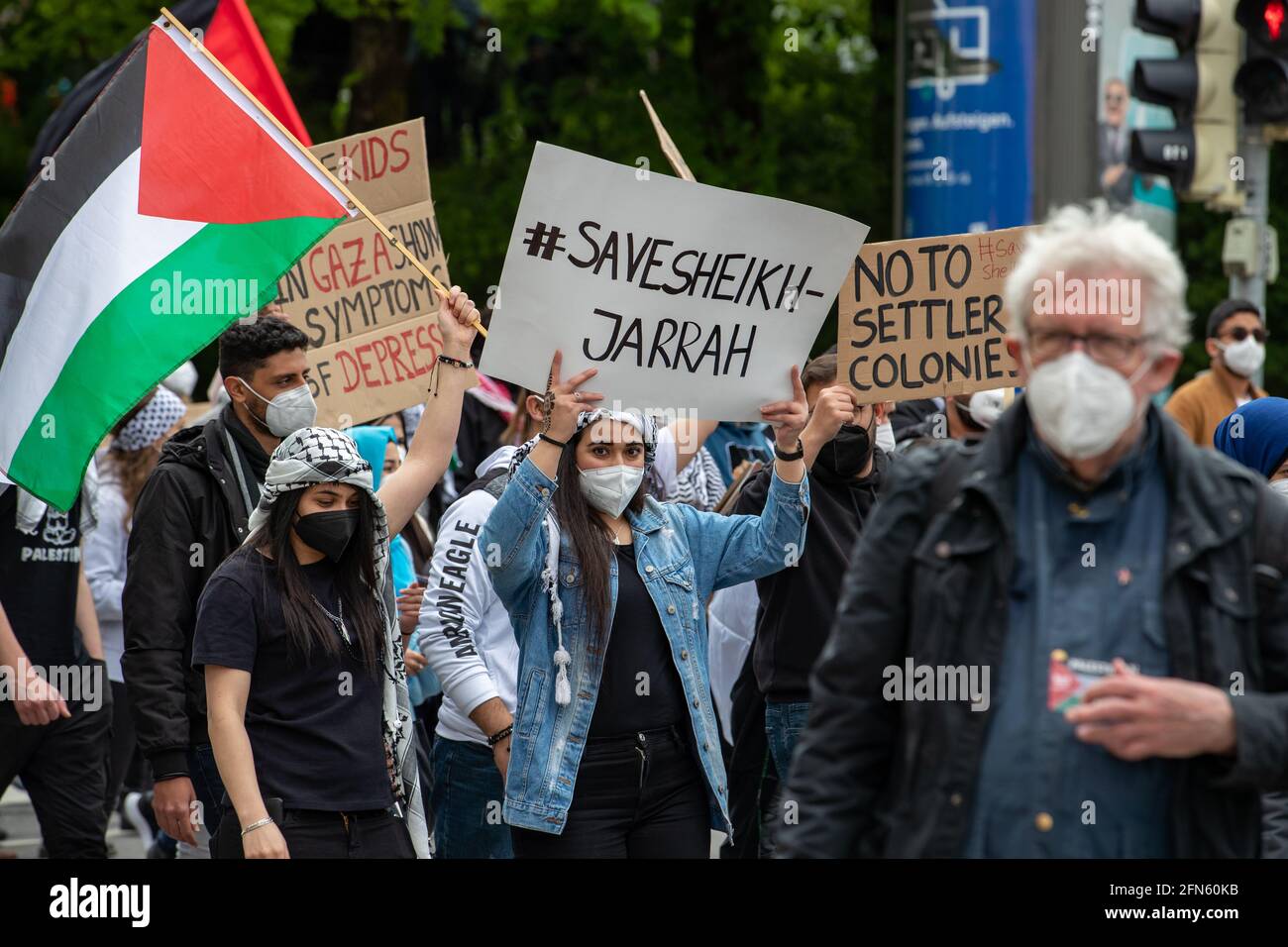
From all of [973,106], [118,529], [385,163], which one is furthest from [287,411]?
[973,106]

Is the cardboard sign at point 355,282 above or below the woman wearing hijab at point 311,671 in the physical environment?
above

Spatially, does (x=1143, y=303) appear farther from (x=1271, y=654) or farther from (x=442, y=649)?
(x=442, y=649)

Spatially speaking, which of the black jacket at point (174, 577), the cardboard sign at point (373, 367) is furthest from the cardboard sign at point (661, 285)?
the cardboard sign at point (373, 367)

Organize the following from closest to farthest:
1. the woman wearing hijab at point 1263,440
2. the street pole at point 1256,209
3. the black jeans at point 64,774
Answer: the woman wearing hijab at point 1263,440 → the black jeans at point 64,774 → the street pole at point 1256,209

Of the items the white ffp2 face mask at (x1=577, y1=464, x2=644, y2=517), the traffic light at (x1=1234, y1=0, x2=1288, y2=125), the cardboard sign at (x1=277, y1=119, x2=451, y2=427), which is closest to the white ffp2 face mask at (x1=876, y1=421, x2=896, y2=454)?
the cardboard sign at (x1=277, y1=119, x2=451, y2=427)

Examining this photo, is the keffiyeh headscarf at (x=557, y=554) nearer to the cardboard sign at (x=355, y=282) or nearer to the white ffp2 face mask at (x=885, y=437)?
the white ffp2 face mask at (x=885, y=437)

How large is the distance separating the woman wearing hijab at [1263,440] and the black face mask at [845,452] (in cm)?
120

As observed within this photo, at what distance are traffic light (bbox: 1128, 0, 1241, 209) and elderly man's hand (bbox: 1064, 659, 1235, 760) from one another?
23.9ft

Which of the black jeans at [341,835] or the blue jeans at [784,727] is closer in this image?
the black jeans at [341,835]

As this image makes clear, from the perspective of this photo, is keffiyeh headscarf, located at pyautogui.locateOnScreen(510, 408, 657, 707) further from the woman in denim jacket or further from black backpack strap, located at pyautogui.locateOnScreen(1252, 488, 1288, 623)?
black backpack strap, located at pyautogui.locateOnScreen(1252, 488, 1288, 623)

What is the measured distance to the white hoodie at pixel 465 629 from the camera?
5844 mm

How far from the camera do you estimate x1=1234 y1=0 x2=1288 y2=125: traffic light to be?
957 cm

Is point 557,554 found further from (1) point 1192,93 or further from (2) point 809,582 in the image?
(1) point 1192,93

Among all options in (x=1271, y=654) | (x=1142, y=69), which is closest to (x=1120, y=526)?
(x=1271, y=654)
